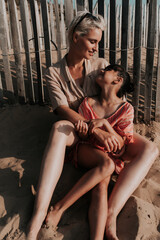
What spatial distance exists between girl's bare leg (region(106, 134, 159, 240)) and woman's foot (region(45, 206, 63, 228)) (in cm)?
42

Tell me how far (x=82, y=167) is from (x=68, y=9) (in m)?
2.27

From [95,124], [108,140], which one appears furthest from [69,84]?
[108,140]

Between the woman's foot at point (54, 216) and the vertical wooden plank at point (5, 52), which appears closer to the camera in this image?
the woman's foot at point (54, 216)

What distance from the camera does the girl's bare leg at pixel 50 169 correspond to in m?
2.00

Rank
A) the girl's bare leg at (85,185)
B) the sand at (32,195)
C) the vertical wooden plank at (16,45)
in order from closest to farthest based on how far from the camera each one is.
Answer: the sand at (32,195) < the girl's bare leg at (85,185) < the vertical wooden plank at (16,45)

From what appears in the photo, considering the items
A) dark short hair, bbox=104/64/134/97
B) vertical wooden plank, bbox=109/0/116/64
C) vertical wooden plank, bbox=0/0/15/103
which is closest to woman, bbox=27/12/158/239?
dark short hair, bbox=104/64/134/97

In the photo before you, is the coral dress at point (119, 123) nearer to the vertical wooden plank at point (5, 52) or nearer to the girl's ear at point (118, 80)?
the girl's ear at point (118, 80)

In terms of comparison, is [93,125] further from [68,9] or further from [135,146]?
[68,9]

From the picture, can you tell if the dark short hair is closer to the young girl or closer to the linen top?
the young girl

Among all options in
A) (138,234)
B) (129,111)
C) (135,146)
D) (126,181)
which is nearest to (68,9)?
(129,111)

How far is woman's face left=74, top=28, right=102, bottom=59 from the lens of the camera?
2.49 meters

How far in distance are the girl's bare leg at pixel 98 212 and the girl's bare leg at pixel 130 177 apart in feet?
0.23

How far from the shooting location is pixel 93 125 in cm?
228

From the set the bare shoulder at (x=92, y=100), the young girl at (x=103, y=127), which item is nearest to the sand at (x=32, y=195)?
the young girl at (x=103, y=127)
